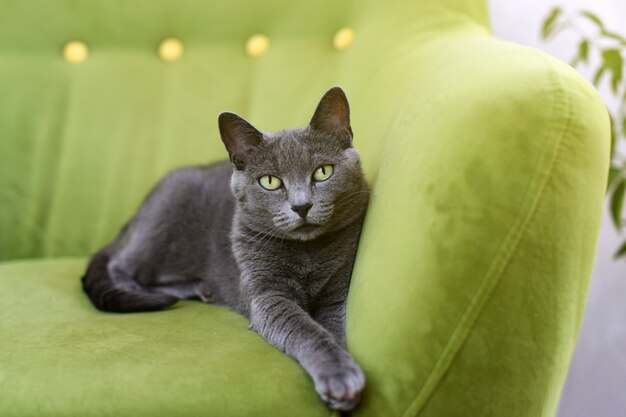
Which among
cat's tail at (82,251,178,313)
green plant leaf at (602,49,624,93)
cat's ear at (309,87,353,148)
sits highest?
green plant leaf at (602,49,624,93)

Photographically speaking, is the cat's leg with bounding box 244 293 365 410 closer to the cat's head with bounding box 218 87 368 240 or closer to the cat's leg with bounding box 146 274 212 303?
the cat's head with bounding box 218 87 368 240

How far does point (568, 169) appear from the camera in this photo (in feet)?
2.62

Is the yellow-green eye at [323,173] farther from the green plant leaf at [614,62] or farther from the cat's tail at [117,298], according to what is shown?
A: the green plant leaf at [614,62]

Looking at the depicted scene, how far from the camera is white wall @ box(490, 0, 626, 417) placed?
6.35 feet

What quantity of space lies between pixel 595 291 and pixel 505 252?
1496 millimetres

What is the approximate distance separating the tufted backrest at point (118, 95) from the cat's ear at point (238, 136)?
0.54 metres

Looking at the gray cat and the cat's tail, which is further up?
the gray cat

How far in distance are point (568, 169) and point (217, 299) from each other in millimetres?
944

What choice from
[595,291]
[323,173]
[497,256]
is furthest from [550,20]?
[497,256]

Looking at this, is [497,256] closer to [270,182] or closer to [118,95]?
[270,182]

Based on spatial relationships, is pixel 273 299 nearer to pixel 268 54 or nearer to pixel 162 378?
pixel 162 378

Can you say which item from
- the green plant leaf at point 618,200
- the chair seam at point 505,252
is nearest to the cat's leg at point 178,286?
the chair seam at point 505,252

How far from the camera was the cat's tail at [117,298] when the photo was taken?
1.30 m

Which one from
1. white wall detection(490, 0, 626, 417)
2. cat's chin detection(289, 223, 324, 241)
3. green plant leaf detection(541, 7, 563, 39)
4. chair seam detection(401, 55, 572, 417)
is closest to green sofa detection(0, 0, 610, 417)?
chair seam detection(401, 55, 572, 417)
